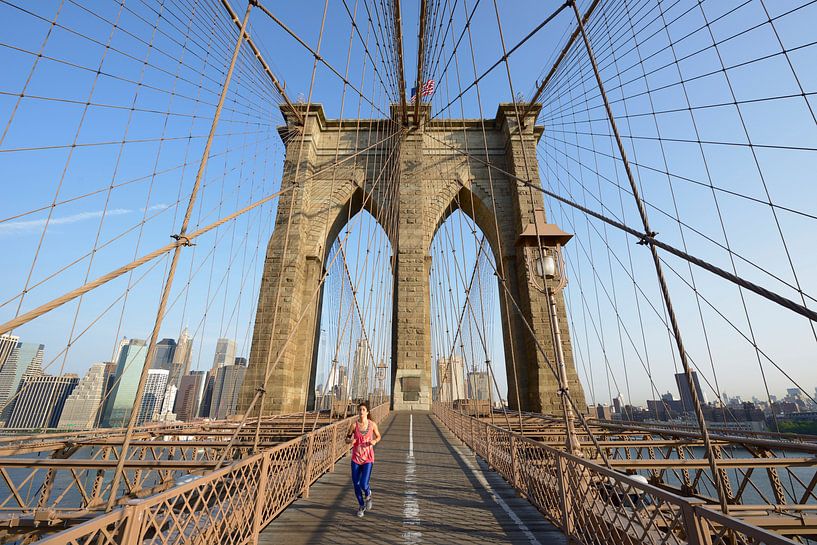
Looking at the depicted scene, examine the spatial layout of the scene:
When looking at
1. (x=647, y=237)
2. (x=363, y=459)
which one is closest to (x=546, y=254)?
(x=647, y=237)

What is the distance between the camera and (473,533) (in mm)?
2777

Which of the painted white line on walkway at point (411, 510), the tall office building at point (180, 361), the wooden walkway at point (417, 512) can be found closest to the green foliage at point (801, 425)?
the wooden walkway at point (417, 512)

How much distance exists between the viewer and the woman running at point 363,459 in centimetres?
326

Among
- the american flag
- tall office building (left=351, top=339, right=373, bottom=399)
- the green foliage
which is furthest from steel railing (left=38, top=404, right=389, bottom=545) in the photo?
the american flag

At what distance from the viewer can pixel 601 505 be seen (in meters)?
2.55

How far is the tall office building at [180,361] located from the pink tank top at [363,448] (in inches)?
268

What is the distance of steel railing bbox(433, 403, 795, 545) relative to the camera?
1.45 metres

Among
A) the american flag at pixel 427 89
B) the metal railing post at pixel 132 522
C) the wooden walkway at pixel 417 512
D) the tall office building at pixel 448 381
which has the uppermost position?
the american flag at pixel 427 89

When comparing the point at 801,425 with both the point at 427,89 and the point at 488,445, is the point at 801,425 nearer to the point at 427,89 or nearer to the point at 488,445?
the point at 488,445

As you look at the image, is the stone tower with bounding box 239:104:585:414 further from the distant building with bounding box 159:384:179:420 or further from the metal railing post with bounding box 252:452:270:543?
the metal railing post with bounding box 252:452:270:543

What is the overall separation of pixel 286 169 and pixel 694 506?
1703 cm

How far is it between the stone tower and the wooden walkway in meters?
8.60

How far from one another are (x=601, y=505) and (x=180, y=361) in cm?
Answer: 1462

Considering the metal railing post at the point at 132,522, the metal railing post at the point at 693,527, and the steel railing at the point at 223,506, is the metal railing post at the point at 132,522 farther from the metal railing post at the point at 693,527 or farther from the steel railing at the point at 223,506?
the metal railing post at the point at 693,527
